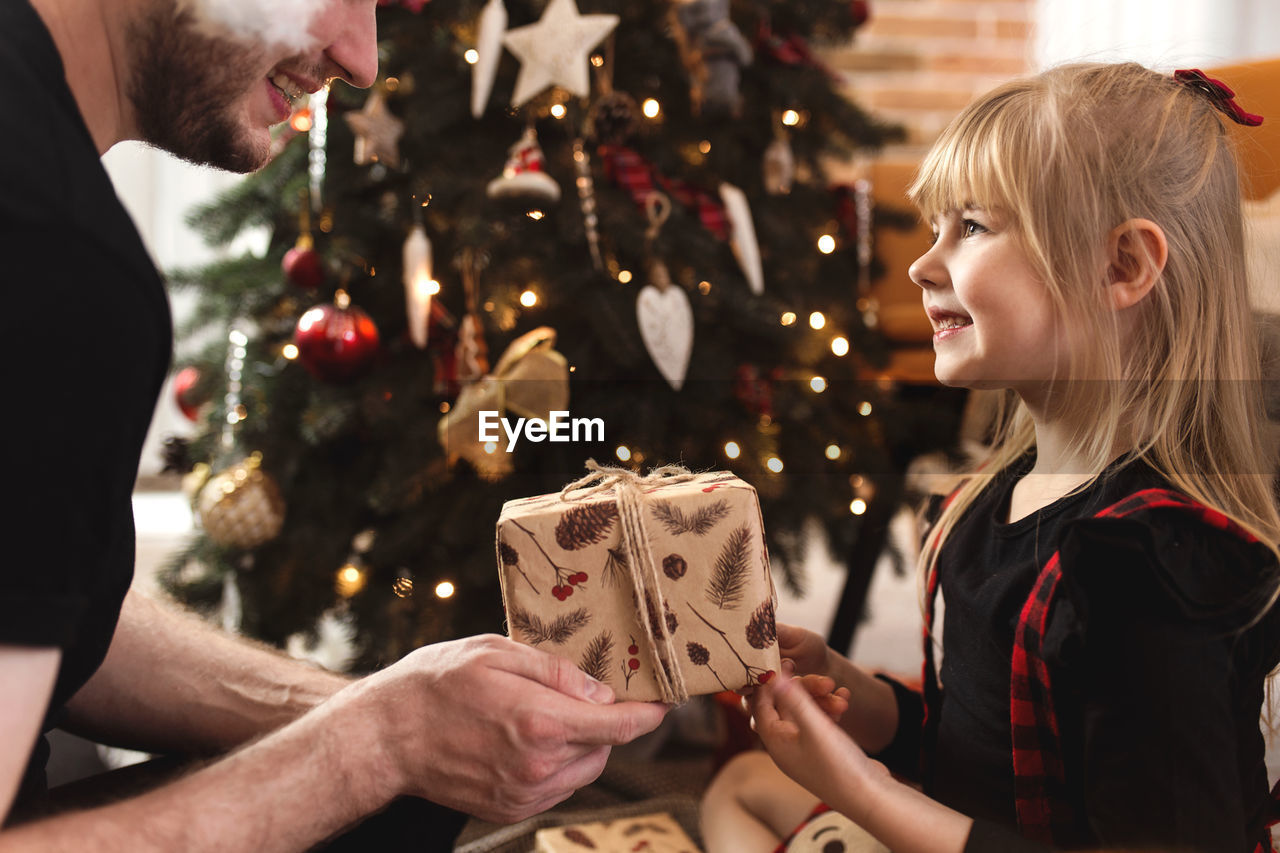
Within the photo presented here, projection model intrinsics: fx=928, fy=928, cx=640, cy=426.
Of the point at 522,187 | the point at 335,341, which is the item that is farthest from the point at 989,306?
the point at 335,341

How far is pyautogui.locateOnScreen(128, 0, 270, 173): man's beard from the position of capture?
A: 50 cm

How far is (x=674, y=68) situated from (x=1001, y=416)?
28.0 inches

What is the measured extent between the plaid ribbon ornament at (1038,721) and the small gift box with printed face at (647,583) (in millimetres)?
155

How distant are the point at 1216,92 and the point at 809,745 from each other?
0.45m

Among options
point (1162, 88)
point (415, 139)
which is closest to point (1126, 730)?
point (1162, 88)

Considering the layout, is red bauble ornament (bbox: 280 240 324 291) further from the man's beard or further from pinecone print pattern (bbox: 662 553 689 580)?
pinecone print pattern (bbox: 662 553 689 580)

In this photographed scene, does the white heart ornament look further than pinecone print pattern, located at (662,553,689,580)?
Yes

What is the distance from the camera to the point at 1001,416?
2.34ft

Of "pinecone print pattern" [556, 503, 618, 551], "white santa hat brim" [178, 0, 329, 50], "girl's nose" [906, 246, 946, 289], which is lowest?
"pinecone print pattern" [556, 503, 618, 551]

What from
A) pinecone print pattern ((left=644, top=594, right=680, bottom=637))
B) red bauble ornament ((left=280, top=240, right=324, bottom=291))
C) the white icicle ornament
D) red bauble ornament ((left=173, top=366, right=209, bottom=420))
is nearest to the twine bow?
pinecone print pattern ((left=644, top=594, right=680, bottom=637))

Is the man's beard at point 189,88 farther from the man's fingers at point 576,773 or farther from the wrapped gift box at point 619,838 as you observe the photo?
the wrapped gift box at point 619,838

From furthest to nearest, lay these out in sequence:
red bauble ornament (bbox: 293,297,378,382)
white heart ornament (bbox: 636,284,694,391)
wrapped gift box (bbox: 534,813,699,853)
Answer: red bauble ornament (bbox: 293,297,378,382)
white heart ornament (bbox: 636,284,694,391)
wrapped gift box (bbox: 534,813,699,853)

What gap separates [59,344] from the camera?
1.28ft

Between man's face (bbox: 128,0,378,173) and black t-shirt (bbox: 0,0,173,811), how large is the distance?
7cm
